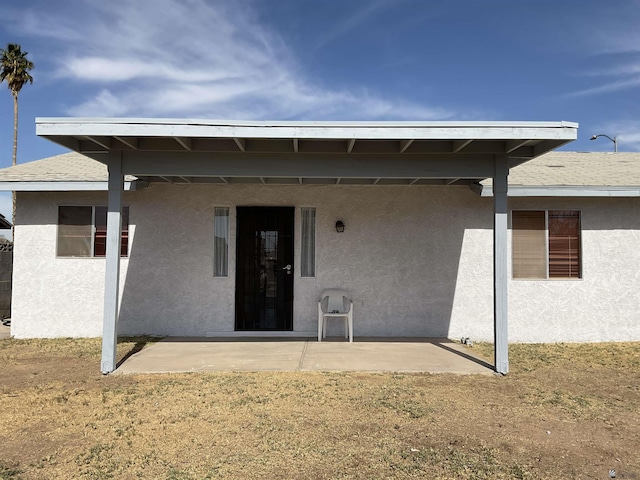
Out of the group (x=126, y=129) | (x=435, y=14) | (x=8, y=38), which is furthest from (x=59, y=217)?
(x=8, y=38)

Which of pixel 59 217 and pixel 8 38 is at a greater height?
pixel 8 38

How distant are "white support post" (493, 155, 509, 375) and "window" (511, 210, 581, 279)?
2561mm

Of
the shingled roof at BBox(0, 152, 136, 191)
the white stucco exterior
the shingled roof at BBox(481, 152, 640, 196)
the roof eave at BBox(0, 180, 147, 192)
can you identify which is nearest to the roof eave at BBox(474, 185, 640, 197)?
the shingled roof at BBox(481, 152, 640, 196)

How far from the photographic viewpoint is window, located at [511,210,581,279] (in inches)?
325

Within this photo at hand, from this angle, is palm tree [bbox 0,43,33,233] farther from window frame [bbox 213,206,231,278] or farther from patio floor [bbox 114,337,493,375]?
patio floor [bbox 114,337,493,375]

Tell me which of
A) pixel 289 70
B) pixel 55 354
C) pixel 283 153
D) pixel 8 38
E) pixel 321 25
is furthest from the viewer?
pixel 8 38

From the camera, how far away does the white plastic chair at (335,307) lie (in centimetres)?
802

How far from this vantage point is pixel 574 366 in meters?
6.43

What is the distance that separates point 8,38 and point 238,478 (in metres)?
28.5

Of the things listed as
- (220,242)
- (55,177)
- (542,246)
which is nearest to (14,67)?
(55,177)

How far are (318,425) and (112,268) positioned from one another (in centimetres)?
339

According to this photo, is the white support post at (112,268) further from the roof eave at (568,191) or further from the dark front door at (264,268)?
the roof eave at (568,191)

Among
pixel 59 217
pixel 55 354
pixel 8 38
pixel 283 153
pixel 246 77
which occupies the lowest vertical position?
pixel 55 354

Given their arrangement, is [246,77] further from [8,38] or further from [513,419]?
[8,38]
